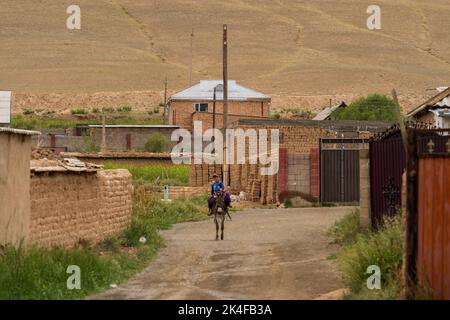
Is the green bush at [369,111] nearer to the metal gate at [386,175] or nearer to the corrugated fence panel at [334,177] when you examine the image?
the corrugated fence panel at [334,177]

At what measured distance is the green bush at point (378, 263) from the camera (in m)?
14.1

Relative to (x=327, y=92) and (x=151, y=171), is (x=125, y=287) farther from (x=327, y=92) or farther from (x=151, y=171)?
(x=327, y=92)

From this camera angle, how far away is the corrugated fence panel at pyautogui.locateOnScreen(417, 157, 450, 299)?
1257 cm

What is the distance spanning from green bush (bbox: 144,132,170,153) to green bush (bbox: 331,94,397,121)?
11.4 metres

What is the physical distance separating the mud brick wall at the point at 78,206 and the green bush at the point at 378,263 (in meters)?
5.54

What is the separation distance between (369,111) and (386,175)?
56358mm

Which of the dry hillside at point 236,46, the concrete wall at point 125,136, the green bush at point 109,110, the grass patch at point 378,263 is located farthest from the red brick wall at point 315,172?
the dry hillside at point 236,46

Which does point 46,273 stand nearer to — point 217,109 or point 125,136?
point 125,136

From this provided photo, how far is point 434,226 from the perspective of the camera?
1271 cm

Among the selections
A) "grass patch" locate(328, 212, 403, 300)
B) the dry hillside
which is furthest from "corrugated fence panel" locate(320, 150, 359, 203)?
the dry hillside

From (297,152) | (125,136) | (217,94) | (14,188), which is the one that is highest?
(217,94)

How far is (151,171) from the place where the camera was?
172 feet

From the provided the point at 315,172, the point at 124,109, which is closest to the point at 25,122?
the point at 124,109
